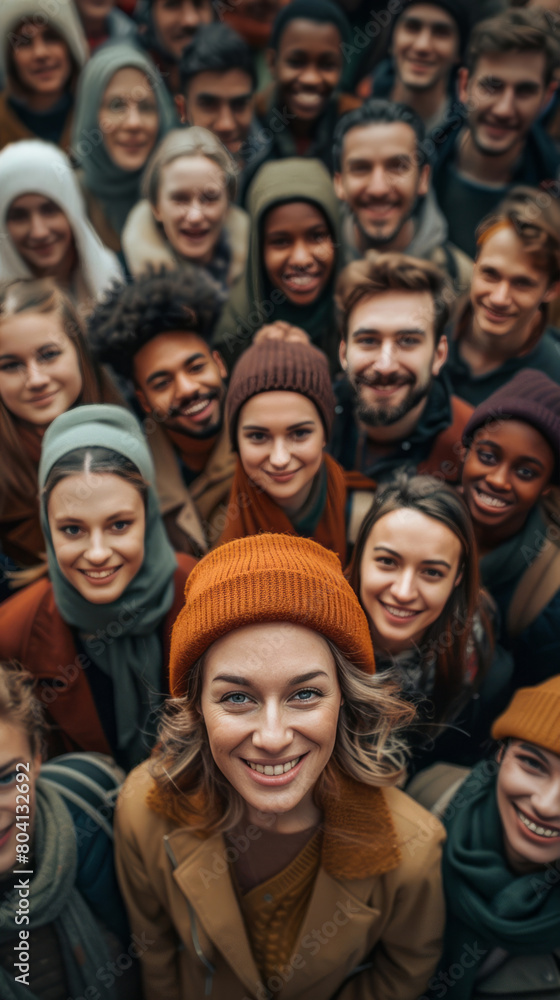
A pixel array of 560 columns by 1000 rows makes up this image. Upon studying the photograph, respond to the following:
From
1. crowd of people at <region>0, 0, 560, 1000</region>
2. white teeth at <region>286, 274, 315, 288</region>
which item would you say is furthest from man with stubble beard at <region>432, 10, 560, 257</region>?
white teeth at <region>286, 274, 315, 288</region>

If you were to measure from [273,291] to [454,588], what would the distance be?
5.50ft

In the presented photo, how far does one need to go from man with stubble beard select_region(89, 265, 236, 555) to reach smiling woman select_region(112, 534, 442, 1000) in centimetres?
109

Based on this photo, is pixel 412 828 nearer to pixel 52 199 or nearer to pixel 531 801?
pixel 531 801

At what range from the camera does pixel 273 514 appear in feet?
9.46

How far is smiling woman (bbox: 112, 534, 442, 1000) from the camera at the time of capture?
77.2 inches

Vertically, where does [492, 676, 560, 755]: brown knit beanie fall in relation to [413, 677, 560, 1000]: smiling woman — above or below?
above

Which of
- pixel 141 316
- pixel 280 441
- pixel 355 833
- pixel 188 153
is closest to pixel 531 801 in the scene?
pixel 355 833

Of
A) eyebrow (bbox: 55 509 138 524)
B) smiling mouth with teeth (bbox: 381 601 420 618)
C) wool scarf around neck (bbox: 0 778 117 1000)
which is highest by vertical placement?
eyebrow (bbox: 55 509 138 524)

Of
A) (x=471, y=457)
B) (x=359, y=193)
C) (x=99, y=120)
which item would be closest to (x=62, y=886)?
(x=471, y=457)

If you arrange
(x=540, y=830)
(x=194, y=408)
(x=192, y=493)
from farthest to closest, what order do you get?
1. (x=192, y=493)
2. (x=194, y=408)
3. (x=540, y=830)

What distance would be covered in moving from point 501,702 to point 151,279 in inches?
84.3

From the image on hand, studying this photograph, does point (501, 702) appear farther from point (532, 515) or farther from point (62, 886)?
point (62, 886)

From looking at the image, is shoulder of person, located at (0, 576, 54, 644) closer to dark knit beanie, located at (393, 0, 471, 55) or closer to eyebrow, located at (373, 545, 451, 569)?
eyebrow, located at (373, 545, 451, 569)

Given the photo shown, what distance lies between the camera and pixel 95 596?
2609mm
